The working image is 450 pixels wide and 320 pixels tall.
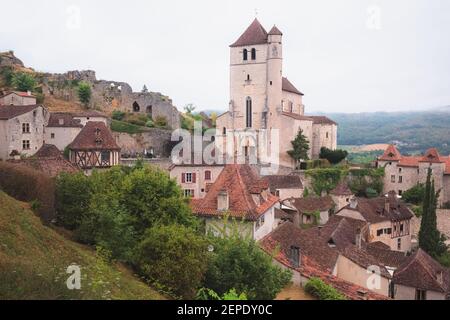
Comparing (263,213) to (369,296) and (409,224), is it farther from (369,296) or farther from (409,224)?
(409,224)

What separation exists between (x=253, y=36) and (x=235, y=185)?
39565 mm

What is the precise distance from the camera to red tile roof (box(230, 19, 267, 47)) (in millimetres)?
61406

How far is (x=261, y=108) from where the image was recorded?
61.0 m

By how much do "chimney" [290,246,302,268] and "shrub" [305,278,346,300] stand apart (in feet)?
7.42

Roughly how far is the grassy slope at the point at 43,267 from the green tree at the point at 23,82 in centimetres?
4615

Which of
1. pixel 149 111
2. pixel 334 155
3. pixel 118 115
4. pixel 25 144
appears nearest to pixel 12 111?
pixel 25 144

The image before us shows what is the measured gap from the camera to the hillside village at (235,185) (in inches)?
812

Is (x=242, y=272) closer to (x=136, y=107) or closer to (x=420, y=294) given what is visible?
(x=420, y=294)

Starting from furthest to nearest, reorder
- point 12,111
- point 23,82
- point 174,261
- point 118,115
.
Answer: point 118,115
point 23,82
point 12,111
point 174,261

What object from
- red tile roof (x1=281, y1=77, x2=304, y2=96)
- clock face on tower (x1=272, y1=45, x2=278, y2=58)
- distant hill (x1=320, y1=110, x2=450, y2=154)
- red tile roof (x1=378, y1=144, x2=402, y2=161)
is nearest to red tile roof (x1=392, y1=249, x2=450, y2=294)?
red tile roof (x1=378, y1=144, x2=402, y2=161)

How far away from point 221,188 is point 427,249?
23.8m

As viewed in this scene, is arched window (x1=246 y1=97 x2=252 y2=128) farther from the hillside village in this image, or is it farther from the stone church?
the hillside village

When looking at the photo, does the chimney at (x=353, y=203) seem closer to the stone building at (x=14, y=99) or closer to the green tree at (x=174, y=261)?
the green tree at (x=174, y=261)

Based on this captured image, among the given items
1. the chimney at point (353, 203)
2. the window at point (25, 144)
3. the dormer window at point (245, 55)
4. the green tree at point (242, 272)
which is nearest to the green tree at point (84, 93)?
the dormer window at point (245, 55)
